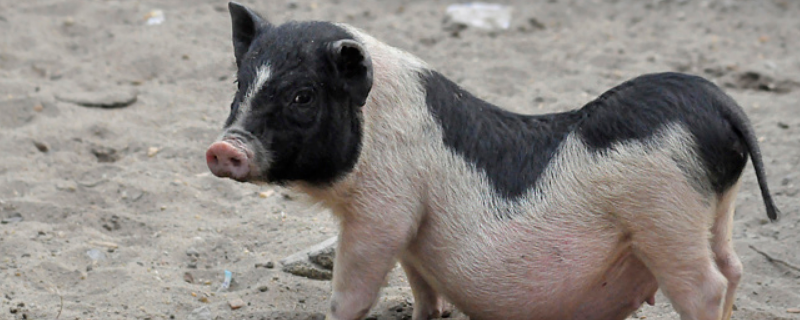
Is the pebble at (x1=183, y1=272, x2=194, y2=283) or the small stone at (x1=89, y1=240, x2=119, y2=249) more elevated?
the pebble at (x1=183, y1=272, x2=194, y2=283)

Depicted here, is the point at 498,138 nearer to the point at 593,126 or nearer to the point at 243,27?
the point at 593,126

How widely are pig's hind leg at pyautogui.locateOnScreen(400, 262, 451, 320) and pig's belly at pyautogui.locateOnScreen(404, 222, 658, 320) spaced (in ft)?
0.99

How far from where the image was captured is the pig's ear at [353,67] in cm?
363

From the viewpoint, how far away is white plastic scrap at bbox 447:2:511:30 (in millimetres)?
8477

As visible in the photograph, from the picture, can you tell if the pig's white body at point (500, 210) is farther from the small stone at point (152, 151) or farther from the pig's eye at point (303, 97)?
the small stone at point (152, 151)

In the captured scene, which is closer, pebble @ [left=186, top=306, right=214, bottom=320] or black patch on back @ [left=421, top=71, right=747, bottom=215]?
black patch on back @ [left=421, top=71, right=747, bottom=215]

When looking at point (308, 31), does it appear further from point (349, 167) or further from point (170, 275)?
point (170, 275)

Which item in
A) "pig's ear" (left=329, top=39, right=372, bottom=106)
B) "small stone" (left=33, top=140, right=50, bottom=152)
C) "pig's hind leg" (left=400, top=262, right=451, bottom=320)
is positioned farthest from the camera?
"small stone" (left=33, top=140, right=50, bottom=152)

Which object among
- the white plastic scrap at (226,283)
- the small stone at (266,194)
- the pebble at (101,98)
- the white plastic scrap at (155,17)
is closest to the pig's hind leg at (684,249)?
the white plastic scrap at (226,283)

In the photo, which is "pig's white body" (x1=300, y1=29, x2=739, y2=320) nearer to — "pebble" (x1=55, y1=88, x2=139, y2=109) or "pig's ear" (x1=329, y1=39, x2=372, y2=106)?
"pig's ear" (x1=329, y1=39, x2=372, y2=106)

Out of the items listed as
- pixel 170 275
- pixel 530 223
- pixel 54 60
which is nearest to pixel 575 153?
pixel 530 223

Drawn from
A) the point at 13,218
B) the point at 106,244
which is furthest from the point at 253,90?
the point at 13,218

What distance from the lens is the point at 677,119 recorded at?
12.2 feet

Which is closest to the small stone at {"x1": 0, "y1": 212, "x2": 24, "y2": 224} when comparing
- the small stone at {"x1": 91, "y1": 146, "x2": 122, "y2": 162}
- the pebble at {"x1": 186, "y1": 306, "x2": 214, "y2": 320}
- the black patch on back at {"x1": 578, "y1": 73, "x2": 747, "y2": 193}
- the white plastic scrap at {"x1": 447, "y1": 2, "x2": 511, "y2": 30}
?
the small stone at {"x1": 91, "y1": 146, "x2": 122, "y2": 162}
